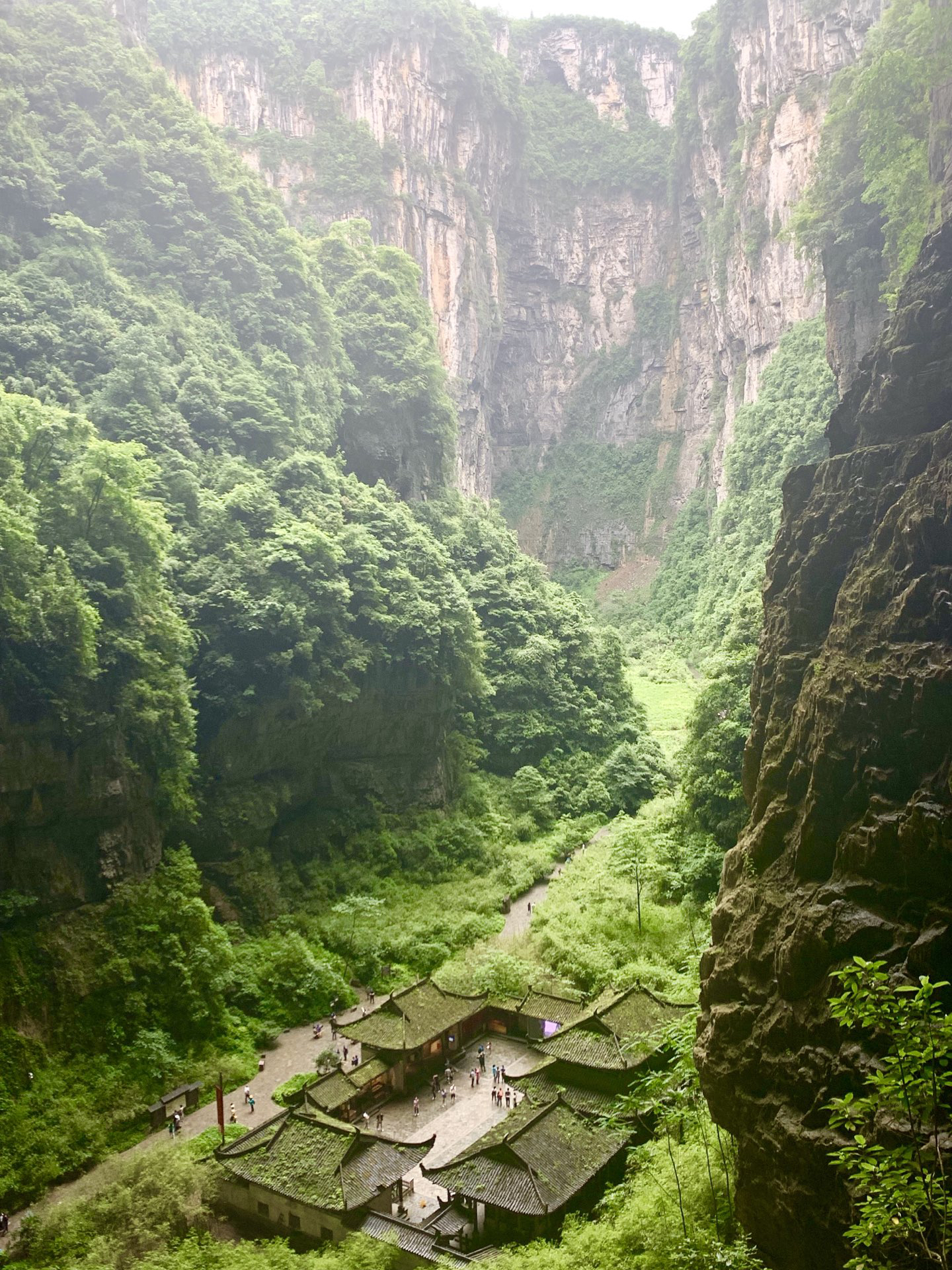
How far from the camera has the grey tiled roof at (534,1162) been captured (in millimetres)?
16016

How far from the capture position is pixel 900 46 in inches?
1163

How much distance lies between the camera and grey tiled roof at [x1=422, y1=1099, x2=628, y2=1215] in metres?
16.0

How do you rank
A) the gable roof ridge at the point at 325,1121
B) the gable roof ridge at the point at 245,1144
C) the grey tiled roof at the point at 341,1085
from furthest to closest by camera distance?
the grey tiled roof at the point at 341,1085 → the gable roof ridge at the point at 325,1121 → the gable roof ridge at the point at 245,1144

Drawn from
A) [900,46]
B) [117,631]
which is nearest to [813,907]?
[117,631]

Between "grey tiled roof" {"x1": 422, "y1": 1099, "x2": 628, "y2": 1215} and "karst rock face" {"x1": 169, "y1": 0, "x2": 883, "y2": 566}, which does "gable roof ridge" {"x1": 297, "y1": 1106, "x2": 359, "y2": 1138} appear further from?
"karst rock face" {"x1": 169, "y1": 0, "x2": 883, "y2": 566}

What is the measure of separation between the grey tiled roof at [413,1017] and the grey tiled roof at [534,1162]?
177 inches

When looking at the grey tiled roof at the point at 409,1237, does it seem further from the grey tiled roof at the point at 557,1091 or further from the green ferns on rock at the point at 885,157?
the green ferns on rock at the point at 885,157

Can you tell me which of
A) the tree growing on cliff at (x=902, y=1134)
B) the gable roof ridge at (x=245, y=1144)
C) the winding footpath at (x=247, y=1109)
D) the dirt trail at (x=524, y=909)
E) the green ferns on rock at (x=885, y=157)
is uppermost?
the green ferns on rock at (x=885, y=157)

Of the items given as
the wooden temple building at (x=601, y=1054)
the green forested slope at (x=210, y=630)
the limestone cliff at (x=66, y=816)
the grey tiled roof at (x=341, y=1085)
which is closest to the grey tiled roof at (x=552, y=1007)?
the wooden temple building at (x=601, y=1054)

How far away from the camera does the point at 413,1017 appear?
22781 millimetres

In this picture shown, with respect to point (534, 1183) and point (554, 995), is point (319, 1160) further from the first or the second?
point (554, 995)

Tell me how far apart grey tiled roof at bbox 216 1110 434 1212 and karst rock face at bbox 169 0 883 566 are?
54.8 meters

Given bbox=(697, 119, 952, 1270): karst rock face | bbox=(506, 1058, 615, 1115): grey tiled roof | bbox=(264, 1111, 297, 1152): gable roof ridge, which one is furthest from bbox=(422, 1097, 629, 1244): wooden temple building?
bbox=(697, 119, 952, 1270): karst rock face

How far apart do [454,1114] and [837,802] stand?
49.6 ft
